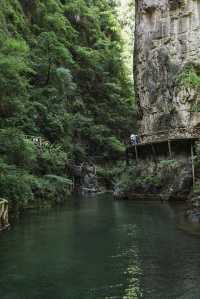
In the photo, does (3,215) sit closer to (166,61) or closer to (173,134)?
(173,134)

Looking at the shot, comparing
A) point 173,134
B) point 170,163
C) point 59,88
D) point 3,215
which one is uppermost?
point 59,88

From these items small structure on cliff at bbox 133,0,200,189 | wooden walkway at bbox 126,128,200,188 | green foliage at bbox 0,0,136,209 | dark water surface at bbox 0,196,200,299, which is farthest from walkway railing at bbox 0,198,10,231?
small structure on cliff at bbox 133,0,200,189

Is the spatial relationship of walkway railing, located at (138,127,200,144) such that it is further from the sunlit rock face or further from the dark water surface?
the dark water surface

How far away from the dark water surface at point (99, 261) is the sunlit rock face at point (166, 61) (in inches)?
808

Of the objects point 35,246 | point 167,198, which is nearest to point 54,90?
point 167,198

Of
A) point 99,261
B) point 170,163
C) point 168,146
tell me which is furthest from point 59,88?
point 99,261

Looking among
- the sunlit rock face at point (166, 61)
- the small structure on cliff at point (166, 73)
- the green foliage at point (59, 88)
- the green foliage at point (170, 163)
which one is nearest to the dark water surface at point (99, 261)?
the green foliage at point (59, 88)

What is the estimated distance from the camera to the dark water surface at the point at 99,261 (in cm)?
951

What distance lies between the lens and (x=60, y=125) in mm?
42500

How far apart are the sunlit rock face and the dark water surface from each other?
20.5 m

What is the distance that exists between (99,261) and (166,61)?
104 feet

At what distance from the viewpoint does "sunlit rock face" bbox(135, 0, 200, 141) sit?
38906 millimetres

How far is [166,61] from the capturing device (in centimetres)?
4119

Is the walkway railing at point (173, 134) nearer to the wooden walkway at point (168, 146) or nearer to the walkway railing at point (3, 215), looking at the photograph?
the wooden walkway at point (168, 146)
